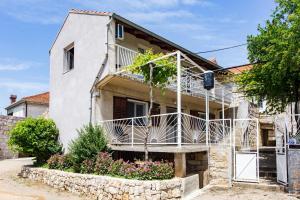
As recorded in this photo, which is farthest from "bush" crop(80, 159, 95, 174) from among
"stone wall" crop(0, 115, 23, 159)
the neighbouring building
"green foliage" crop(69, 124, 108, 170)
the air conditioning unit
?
the neighbouring building

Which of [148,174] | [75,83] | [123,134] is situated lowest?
[148,174]

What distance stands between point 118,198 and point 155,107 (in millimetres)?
7517

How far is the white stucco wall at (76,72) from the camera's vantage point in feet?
49.7

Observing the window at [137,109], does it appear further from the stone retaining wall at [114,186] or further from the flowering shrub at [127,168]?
the stone retaining wall at [114,186]

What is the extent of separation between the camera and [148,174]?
10867 millimetres

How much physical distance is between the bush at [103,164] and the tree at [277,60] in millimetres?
7550

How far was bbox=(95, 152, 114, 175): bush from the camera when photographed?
12266 millimetres

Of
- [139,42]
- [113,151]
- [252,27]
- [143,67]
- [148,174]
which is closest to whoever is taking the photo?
[148,174]

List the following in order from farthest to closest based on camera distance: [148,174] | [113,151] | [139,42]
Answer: [139,42]
[113,151]
[148,174]

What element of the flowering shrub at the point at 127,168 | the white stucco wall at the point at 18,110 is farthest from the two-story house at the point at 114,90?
the white stucco wall at the point at 18,110

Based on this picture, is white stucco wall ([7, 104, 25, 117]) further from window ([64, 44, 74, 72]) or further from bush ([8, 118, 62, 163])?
bush ([8, 118, 62, 163])

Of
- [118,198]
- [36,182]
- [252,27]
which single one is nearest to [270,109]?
[252,27]

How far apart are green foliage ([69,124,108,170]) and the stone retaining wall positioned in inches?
29.5

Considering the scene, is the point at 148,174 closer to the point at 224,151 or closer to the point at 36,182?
the point at 224,151
